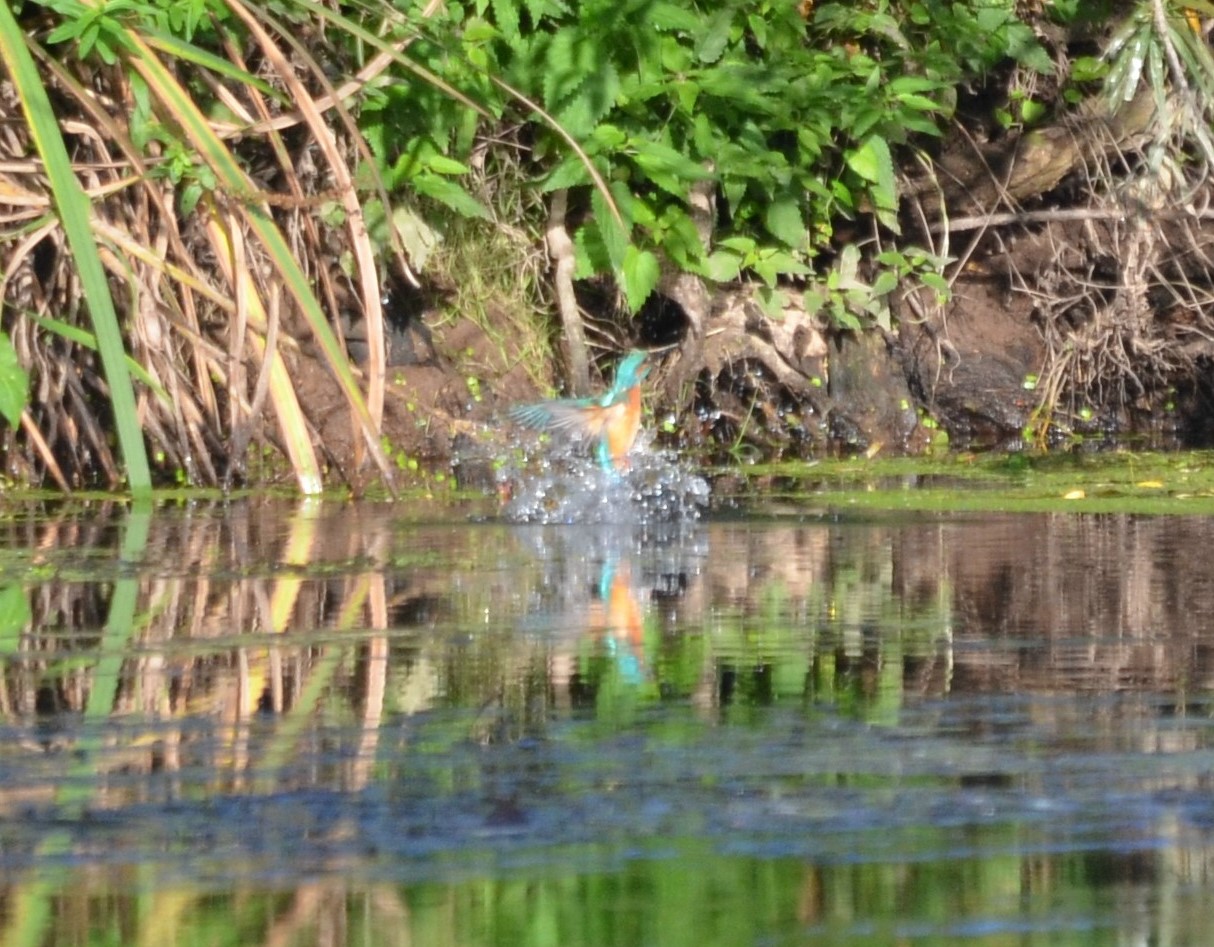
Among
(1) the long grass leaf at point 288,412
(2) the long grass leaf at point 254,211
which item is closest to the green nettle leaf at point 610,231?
(1) the long grass leaf at point 288,412

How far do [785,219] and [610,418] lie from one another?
1.79 m

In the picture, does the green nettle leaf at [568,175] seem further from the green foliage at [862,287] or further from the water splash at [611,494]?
the green foliage at [862,287]

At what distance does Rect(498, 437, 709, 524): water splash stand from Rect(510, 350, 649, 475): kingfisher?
5 centimetres

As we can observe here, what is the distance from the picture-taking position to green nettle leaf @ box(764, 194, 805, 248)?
26.5ft

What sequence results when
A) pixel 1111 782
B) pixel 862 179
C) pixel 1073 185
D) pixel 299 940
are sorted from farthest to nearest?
pixel 1073 185, pixel 862 179, pixel 1111 782, pixel 299 940

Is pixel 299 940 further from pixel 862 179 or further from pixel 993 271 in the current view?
pixel 993 271

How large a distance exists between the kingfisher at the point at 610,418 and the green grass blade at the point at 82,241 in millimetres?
1438

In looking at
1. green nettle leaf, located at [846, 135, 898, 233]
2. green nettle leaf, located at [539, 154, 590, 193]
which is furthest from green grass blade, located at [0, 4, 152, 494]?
green nettle leaf, located at [846, 135, 898, 233]

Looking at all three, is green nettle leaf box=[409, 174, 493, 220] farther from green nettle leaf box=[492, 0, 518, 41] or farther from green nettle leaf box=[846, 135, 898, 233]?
green nettle leaf box=[846, 135, 898, 233]

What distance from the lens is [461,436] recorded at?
7.74 metres

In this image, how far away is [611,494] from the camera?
6.31m

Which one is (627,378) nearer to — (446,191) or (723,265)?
(446,191)

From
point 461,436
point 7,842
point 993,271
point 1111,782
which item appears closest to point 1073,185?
point 993,271

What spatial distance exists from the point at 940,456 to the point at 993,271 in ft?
4.90
